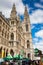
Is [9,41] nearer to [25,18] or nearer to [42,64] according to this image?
[25,18]

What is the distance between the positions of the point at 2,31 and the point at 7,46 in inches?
379

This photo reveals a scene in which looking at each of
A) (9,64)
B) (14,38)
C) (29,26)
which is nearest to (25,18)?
(29,26)

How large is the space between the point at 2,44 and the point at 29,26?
56700 millimetres

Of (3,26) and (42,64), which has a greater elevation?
(3,26)

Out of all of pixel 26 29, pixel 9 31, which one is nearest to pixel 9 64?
pixel 9 31

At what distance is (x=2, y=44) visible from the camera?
6956 centimetres

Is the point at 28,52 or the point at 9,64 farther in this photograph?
the point at 28,52

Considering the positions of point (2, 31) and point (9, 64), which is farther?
point (2, 31)

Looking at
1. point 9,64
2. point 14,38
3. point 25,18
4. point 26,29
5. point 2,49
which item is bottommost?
point 9,64

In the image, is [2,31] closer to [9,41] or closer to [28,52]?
[9,41]

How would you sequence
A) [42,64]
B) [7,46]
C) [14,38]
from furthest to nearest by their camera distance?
[14,38] → [7,46] → [42,64]

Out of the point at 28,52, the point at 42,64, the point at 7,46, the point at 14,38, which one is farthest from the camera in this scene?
the point at 28,52

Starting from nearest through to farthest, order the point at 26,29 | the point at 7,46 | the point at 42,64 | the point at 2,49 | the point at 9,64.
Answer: the point at 42,64, the point at 9,64, the point at 2,49, the point at 7,46, the point at 26,29

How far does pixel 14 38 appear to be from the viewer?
3300 inches
